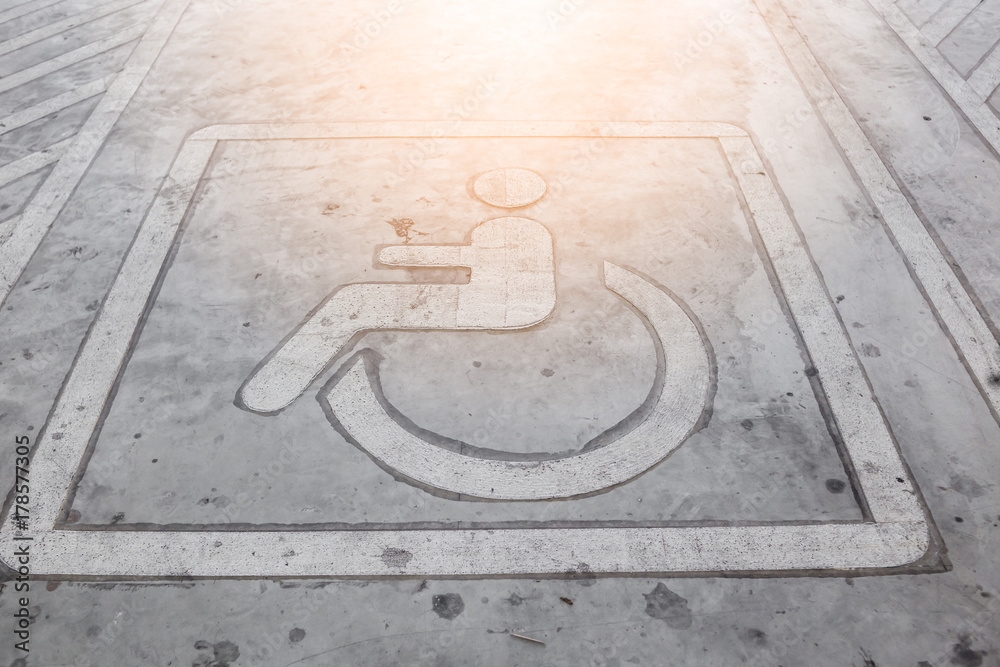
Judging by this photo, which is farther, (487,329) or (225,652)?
(487,329)

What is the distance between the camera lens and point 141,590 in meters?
3.52

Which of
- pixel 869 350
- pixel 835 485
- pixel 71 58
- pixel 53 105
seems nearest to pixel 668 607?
pixel 835 485

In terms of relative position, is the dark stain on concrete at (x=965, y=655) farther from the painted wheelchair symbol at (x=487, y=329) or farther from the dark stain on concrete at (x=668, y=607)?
the painted wheelchair symbol at (x=487, y=329)

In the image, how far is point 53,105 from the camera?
686 centimetres

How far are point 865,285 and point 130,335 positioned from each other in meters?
5.01

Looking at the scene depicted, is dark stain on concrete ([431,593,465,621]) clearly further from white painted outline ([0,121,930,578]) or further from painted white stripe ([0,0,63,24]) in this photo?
painted white stripe ([0,0,63,24])

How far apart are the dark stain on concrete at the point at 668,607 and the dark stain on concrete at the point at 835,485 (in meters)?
1.10

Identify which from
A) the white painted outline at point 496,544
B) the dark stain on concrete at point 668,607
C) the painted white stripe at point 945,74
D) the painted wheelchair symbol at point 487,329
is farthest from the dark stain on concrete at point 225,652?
the painted white stripe at point 945,74

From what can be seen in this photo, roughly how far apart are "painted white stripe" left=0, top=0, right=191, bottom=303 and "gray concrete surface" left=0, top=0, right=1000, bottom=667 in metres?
0.04

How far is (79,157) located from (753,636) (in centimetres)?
636

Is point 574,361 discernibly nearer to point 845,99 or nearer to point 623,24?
point 845,99

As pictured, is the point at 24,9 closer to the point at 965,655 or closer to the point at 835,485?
the point at 835,485

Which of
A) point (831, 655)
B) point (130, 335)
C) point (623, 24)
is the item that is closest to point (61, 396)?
point (130, 335)

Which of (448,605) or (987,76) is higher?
(987,76)
